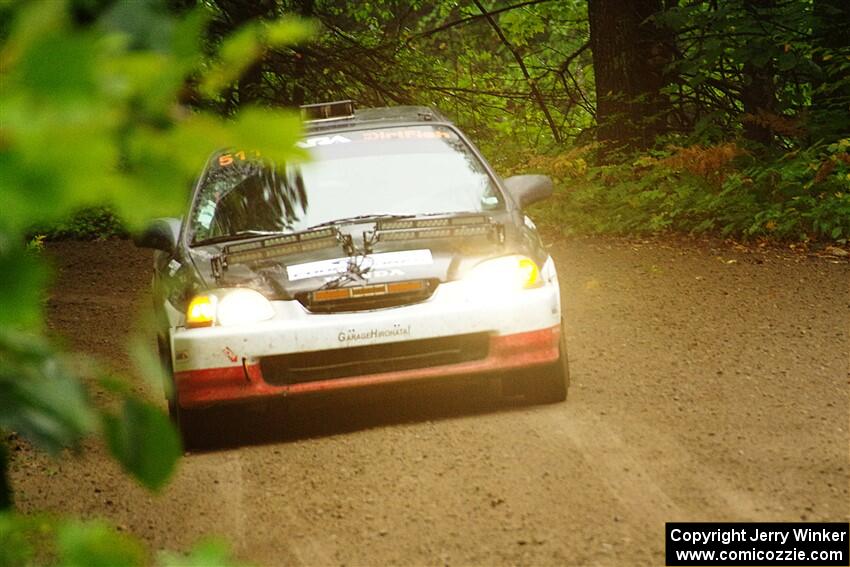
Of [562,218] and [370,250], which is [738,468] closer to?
[370,250]

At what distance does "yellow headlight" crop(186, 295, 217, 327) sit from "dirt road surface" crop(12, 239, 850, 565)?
1.80 feet

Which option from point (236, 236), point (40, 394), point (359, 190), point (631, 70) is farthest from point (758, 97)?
point (40, 394)

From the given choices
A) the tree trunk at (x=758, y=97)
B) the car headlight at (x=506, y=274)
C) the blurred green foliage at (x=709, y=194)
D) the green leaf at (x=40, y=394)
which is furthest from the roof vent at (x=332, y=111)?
the tree trunk at (x=758, y=97)

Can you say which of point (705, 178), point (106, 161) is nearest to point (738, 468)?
point (106, 161)

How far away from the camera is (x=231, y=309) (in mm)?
6023

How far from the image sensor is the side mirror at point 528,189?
7.20 metres

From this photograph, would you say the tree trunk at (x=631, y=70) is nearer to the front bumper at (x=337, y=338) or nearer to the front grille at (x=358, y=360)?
the front bumper at (x=337, y=338)

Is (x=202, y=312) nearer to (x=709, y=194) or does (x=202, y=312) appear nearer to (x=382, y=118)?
(x=382, y=118)

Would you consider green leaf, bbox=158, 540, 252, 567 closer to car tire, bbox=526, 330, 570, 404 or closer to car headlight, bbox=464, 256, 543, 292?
car headlight, bbox=464, 256, 543, 292

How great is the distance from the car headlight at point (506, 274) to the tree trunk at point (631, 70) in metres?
9.16

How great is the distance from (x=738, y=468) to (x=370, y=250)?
216 cm

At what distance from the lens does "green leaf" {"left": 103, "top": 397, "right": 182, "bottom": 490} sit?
3.51ft

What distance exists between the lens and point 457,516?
4.80m

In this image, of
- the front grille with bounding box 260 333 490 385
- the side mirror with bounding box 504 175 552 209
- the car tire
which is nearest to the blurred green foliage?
the side mirror with bounding box 504 175 552 209
